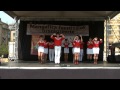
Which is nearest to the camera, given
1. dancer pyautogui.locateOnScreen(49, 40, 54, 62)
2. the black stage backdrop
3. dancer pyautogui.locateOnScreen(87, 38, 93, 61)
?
dancer pyautogui.locateOnScreen(87, 38, 93, 61)

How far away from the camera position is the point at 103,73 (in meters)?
11.4

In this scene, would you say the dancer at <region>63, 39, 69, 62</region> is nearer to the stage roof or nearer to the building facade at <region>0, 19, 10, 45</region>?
the stage roof

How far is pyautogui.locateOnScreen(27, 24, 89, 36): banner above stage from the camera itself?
17.9m

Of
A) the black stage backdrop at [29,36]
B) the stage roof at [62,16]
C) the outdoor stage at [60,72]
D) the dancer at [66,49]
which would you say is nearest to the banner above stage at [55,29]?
the black stage backdrop at [29,36]

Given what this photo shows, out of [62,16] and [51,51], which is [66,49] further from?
[62,16]

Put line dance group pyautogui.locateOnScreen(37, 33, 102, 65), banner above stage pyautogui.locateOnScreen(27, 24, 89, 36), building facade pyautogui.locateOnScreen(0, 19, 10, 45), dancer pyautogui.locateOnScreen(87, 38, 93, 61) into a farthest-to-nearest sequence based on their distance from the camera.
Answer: building facade pyautogui.locateOnScreen(0, 19, 10, 45) → banner above stage pyautogui.locateOnScreen(27, 24, 89, 36) → dancer pyautogui.locateOnScreen(87, 38, 93, 61) → line dance group pyautogui.locateOnScreen(37, 33, 102, 65)

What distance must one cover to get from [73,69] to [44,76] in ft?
3.48

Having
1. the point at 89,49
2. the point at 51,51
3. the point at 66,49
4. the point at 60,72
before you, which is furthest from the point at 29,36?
the point at 60,72

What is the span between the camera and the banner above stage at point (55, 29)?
1788cm

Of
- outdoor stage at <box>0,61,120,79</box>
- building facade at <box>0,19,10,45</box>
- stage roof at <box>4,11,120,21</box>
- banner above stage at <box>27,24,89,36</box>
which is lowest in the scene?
outdoor stage at <box>0,61,120,79</box>

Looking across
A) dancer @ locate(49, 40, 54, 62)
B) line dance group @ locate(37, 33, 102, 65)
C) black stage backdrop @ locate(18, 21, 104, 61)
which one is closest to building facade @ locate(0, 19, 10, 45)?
black stage backdrop @ locate(18, 21, 104, 61)
